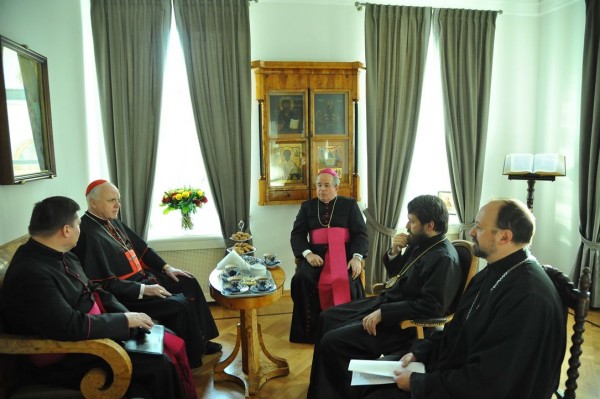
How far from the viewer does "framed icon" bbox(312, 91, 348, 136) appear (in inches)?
166

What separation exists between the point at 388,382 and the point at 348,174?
2676 mm

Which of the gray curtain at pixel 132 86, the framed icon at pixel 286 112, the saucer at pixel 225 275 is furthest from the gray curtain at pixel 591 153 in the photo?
the gray curtain at pixel 132 86

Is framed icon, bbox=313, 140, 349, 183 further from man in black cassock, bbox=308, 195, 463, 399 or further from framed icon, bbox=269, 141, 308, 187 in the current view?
man in black cassock, bbox=308, 195, 463, 399

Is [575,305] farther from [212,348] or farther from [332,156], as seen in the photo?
[332,156]

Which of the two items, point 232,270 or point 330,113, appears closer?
point 232,270

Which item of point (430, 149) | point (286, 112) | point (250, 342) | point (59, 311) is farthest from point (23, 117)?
point (430, 149)

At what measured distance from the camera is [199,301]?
3219mm

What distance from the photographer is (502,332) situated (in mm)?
1562

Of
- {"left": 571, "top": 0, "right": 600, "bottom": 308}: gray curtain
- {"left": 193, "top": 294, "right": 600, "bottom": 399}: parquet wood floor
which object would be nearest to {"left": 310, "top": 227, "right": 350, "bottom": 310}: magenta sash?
{"left": 193, "top": 294, "right": 600, "bottom": 399}: parquet wood floor

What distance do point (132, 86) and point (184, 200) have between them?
1088mm

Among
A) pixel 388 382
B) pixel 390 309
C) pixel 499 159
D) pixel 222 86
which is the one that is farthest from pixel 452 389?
pixel 499 159

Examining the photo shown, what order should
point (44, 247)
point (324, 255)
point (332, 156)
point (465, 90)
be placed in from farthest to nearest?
point (465, 90)
point (332, 156)
point (324, 255)
point (44, 247)

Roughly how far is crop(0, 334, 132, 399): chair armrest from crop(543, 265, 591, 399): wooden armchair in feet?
6.00

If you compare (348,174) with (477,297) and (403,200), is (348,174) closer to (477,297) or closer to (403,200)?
(403,200)
